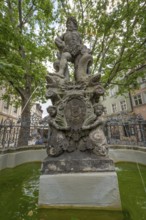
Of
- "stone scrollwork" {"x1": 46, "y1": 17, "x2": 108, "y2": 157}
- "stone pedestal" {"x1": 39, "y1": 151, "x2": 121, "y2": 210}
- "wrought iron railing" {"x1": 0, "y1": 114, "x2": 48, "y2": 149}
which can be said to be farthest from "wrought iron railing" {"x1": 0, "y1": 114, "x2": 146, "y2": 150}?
"stone pedestal" {"x1": 39, "y1": 151, "x2": 121, "y2": 210}

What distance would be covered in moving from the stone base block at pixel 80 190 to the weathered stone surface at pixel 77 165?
0.29 ft

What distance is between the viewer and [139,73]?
1083cm

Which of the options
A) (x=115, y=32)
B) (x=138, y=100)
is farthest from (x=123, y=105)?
(x=115, y=32)

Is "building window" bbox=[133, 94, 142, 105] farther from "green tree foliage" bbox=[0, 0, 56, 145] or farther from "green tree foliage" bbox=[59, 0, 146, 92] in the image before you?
"green tree foliage" bbox=[0, 0, 56, 145]

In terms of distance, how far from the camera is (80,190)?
7.79 ft

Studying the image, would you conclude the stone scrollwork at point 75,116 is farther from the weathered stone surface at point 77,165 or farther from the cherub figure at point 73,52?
the cherub figure at point 73,52

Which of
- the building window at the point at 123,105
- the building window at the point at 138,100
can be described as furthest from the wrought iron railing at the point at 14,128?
the building window at the point at 123,105

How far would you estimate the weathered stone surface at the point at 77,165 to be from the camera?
8.27 ft

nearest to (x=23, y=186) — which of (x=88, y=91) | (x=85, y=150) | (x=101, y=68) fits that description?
(x=85, y=150)

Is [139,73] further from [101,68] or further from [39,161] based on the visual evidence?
[39,161]

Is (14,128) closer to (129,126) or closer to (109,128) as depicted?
(109,128)

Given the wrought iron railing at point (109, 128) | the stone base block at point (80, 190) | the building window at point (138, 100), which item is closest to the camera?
the stone base block at point (80, 190)

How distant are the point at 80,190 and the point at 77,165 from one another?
41 cm

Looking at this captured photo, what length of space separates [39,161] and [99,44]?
10.0 metres
